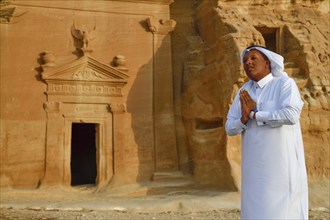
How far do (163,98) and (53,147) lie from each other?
11.5 feet

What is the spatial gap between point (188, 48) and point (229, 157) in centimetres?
416

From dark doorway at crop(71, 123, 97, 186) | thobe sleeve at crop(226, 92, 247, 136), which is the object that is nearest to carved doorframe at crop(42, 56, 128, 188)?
dark doorway at crop(71, 123, 97, 186)

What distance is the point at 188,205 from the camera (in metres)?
9.76

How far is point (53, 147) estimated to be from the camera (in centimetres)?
1188

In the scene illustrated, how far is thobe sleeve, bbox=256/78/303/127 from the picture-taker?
309 centimetres

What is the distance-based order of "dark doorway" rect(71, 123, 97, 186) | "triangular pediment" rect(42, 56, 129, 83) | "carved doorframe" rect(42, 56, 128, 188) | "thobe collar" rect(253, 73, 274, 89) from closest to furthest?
"thobe collar" rect(253, 73, 274, 89)
"carved doorframe" rect(42, 56, 128, 188)
"triangular pediment" rect(42, 56, 129, 83)
"dark doorway" rect(71, 123, 97, 186)

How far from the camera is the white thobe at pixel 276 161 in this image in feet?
10.2

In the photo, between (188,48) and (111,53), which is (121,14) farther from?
(188,48)

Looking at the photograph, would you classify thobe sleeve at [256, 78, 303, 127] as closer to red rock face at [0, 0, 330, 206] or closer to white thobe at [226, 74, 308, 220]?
white thobe at [226, 74, 308, 220]

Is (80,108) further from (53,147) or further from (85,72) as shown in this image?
(53,147)

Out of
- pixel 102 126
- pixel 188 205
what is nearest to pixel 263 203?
pixel 188 205

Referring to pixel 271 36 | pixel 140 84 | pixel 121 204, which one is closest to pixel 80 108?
pixel 140 84

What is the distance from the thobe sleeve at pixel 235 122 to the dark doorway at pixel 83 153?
13343 mm

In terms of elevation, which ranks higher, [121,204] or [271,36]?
[271,36]
